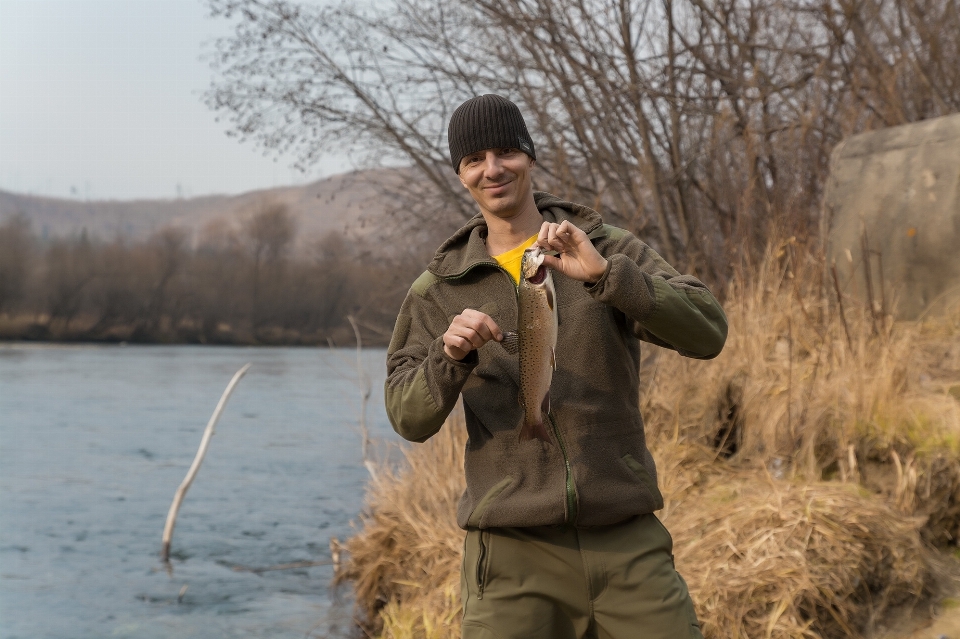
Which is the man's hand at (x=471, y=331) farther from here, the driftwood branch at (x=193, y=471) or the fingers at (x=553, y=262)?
the driftwood branch at (x=193, y=471)

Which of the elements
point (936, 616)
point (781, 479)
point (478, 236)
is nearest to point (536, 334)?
point (478, 236)

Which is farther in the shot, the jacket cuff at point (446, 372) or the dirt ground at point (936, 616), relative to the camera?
the dirt ground at point (936, 616)

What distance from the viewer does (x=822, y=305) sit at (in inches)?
250

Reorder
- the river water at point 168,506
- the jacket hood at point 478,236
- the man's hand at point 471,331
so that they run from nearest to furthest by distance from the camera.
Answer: the man's hand at point 471,331, the jacket hood at point 478,236, the river water at point 168,506

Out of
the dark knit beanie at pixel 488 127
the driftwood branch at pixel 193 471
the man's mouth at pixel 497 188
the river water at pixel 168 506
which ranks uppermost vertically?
the dark knit beanie at pixel 488 127

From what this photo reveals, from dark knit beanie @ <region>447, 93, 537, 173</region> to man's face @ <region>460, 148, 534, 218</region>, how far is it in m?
0.02

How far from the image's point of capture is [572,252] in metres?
2.44

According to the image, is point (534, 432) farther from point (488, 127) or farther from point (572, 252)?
point (488, 127)

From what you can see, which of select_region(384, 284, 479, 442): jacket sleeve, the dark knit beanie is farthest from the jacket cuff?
the dark knit beanie

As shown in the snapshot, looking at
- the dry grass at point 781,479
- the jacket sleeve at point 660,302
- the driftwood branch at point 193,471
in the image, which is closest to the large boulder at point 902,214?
the dry grass at point 781,479

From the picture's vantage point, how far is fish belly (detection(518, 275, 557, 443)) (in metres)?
2.41

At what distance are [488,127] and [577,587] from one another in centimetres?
128

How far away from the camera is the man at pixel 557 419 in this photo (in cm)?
251

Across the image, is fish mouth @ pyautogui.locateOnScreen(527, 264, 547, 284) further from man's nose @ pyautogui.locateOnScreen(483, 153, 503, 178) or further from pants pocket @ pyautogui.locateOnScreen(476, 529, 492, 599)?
pants pocket @ pyautogui.locateOnScreen(476, 529, 492, 599)
